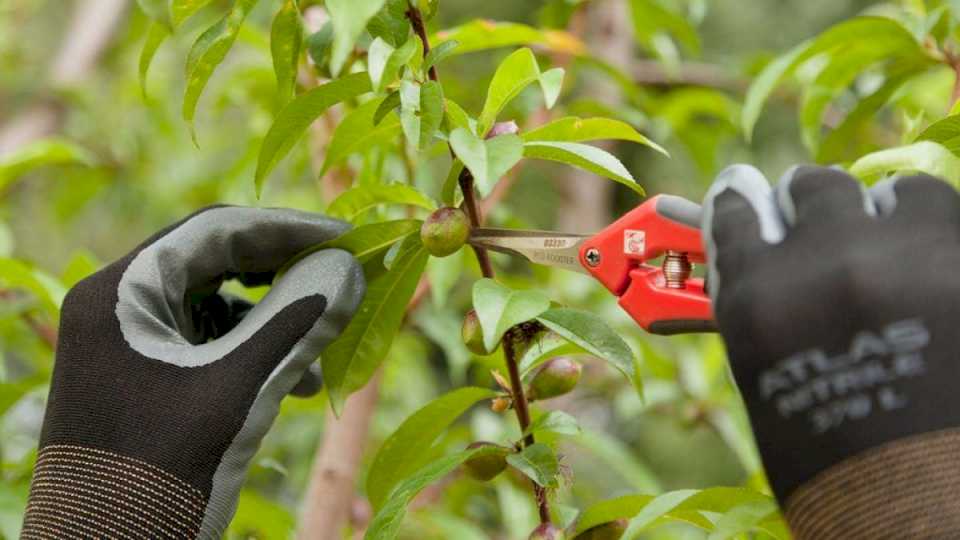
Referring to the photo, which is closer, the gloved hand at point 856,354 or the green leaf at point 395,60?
the gloved hand at point 856,354

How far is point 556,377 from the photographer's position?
2.86 ft

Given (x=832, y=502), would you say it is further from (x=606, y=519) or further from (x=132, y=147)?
(x=132, y=147)

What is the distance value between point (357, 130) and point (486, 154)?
0.69 feet

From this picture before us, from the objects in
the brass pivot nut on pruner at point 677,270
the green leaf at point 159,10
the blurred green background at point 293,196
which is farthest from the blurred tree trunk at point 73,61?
the brass pivot nut on pruner at point 677,270

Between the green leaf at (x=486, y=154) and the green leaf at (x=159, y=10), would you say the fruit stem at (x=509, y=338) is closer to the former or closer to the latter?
the green leaf at (x=486, y=154)

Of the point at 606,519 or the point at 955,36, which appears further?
the point at 955,36

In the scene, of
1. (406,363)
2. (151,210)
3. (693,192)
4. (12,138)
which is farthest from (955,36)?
(693,192)

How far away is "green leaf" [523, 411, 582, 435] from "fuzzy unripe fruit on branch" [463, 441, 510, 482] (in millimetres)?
25

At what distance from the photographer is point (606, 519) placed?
0.85 metres

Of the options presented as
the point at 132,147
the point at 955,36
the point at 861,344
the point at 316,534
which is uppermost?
the point at 955,36

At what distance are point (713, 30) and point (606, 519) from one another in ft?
15.2

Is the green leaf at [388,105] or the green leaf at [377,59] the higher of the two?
the green leaf at [377,59]

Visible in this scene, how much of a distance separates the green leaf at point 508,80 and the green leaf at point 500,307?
0.11 metres

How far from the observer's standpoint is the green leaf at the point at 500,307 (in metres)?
0.75
